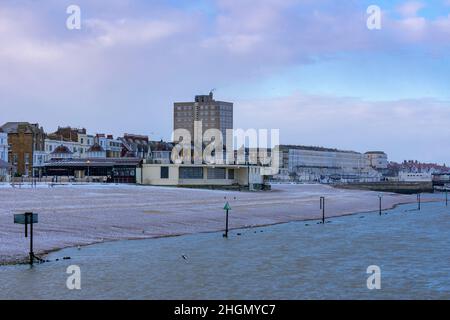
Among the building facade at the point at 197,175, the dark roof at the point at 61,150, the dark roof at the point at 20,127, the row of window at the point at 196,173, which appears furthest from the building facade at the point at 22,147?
the row of window at the point at 196,173

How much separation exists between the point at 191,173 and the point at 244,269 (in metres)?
65.0

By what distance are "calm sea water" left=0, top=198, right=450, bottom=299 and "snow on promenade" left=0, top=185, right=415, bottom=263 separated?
2170 mm

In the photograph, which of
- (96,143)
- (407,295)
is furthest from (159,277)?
(96,143)

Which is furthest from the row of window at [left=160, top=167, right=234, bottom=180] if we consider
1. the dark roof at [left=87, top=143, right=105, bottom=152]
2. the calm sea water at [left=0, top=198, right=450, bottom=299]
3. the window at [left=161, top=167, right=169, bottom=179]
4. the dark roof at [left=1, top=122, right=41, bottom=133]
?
the calm sea water at [left=0, top=198, right=450, bottom=299]

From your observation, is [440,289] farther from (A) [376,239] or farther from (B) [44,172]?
(B) [44,172]

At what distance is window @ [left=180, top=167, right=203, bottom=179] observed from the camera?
90.2 meters

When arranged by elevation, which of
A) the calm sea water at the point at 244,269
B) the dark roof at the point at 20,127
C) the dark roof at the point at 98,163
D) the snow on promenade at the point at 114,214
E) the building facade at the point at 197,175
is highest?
the dark roof at the point at 20,127

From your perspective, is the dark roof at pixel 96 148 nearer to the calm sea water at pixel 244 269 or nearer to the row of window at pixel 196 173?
the row of window at pixel 196 173

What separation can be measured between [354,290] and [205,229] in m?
19.1

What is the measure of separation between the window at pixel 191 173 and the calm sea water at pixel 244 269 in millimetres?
50771

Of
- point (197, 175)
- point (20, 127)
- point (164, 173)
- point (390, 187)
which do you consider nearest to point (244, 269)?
point (164, 173)

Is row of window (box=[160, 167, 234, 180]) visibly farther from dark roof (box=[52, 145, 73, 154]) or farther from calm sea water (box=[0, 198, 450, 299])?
calm sea water (box=[0, 198, 450, 299])

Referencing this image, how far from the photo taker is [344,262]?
29203 mm

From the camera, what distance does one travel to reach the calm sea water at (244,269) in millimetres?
21516
